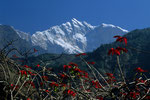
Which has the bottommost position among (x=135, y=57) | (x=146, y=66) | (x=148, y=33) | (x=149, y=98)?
(x=149, y=98)

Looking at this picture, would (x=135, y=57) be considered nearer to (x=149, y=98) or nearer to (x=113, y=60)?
(x=113, y=60)

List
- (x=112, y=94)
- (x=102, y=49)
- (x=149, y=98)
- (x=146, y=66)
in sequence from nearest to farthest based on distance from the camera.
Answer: (x=112, y=94) → (x=149, y=98) → (x=146, y=66) → (x=102, y=49)

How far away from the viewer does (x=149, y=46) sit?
272 ft

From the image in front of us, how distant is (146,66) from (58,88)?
70065 mm

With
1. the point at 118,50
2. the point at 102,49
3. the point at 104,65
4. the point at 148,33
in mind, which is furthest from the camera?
the point at 148,33

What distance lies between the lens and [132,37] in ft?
372

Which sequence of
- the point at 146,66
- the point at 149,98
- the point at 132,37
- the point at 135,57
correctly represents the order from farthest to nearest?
the point at 132,37, the point at 135,57, the point at 146,66, the point at 149,98

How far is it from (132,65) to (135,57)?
23.2ft

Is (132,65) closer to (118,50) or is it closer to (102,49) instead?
(102,49)

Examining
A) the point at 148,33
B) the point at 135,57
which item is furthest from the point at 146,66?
the point at 148,33

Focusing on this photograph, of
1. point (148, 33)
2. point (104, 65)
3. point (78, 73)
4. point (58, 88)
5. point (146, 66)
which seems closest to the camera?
point (58, 88)

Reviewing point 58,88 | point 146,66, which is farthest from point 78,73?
point 146,66

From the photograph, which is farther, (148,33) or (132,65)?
(148,33)

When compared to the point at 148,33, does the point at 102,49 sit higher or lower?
lower
